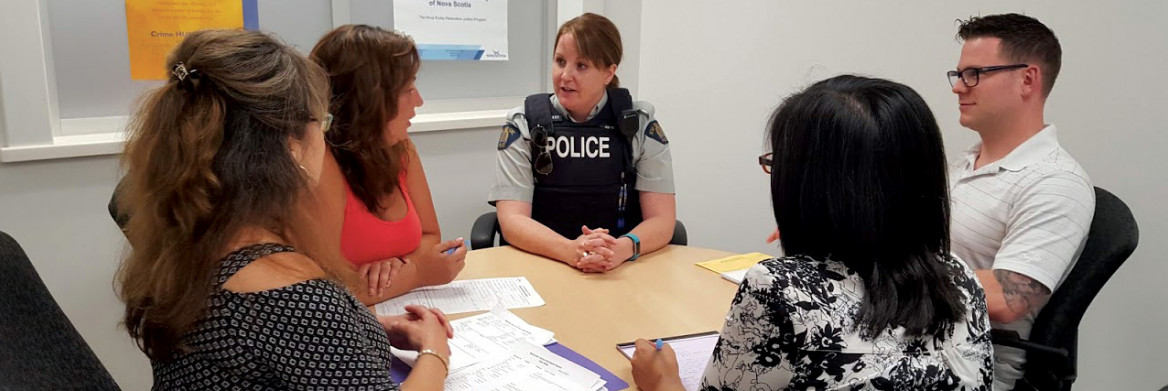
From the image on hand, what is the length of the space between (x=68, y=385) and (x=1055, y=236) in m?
1.86

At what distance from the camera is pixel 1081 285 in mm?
1627

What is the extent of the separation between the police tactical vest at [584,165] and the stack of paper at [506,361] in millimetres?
816

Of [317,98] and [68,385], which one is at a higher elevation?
[317,98]

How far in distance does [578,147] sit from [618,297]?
2.23 feet

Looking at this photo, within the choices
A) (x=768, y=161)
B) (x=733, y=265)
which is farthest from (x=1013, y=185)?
(x=768, y=161)

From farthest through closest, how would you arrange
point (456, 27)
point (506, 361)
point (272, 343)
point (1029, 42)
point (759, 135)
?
point (759, 135) < point (456, 27) < point (1029, 42) < point (506, 361) < point (272, 343)

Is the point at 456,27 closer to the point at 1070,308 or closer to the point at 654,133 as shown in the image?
the point at 654,133

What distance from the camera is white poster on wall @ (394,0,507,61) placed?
3.09m

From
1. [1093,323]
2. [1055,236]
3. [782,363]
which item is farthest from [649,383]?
[1093,323]

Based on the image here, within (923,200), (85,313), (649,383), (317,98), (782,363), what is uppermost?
(317,98)

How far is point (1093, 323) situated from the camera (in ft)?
8.21

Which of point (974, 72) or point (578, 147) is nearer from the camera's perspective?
point (974, 72)

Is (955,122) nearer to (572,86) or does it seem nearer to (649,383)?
(572,86)

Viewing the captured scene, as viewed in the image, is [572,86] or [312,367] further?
[572,86]
